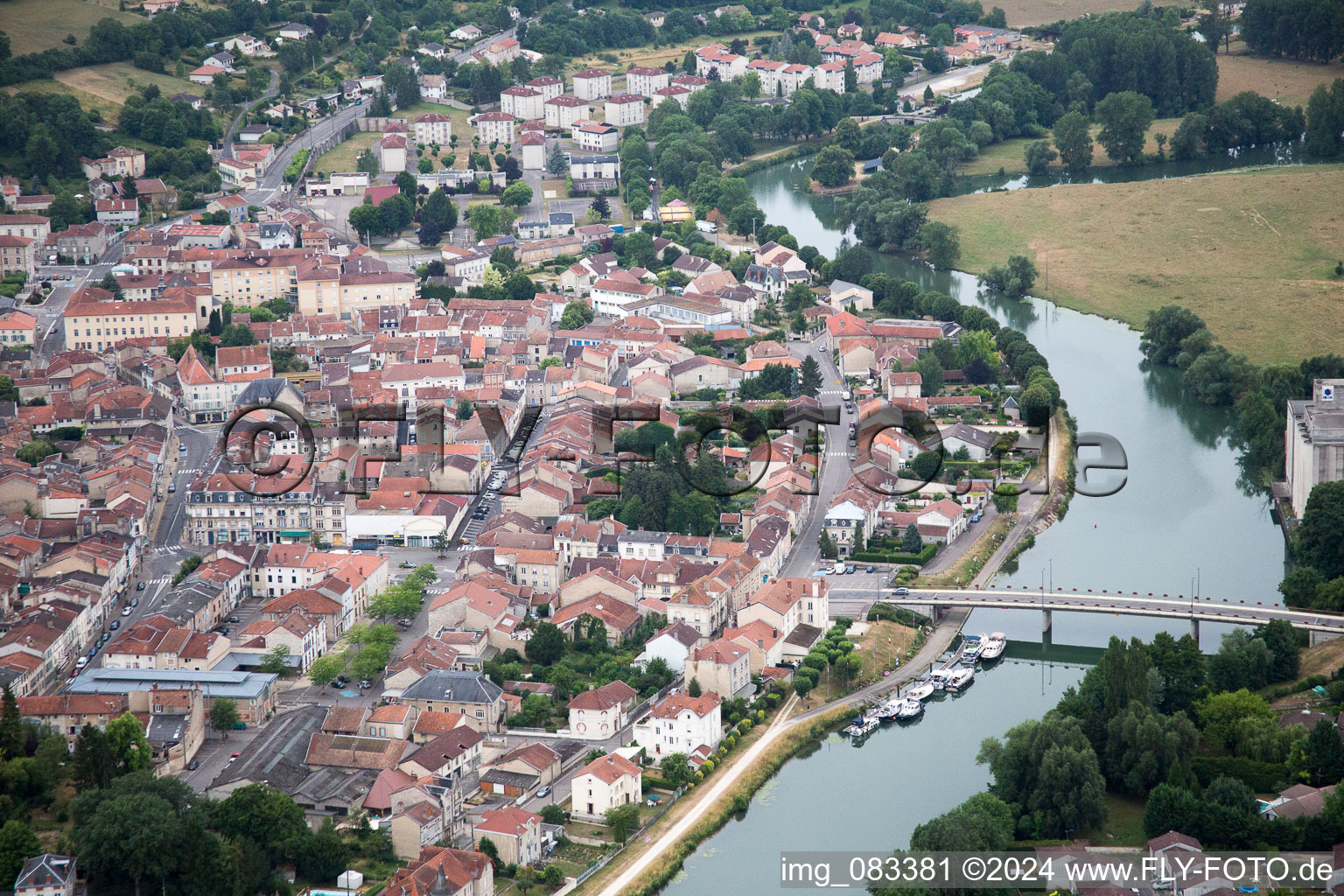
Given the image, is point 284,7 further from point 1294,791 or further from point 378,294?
point 1294,791

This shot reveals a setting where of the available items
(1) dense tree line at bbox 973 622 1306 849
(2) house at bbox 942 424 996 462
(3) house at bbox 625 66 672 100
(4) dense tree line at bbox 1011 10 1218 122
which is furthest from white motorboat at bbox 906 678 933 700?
(3) house at bbox 625 66 672 100

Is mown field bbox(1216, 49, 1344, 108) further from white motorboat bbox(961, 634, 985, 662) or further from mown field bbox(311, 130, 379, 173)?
white motorboat bbox(961, 634, 985, 662)

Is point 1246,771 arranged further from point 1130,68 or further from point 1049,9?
point 1049,9

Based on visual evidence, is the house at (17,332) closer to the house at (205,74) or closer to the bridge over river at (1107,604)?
the house at (205,74)

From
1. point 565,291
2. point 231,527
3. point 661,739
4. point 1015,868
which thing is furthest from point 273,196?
point 1015,868

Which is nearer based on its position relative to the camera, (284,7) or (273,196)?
(273,196)

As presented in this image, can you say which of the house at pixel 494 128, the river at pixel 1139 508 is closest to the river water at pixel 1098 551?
the river at pixel 1139 508
